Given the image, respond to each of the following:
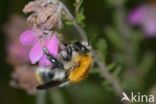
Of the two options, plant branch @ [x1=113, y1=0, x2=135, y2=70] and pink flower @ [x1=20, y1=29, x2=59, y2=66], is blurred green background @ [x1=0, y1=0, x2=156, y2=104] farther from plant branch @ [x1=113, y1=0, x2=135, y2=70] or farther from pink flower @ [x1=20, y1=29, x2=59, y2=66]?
pink flower @ [x1=20, y1=29, x2=59, y2=66]

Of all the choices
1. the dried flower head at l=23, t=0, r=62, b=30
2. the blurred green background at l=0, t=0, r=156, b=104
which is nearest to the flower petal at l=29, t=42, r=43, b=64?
the dried flower head at l=23, t=0, r=62, b=30

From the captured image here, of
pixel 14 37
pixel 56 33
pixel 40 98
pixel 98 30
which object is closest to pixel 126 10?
A: pixel 98 30

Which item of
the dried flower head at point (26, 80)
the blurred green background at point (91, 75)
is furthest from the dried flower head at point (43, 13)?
the blurred green background at point (91, 75)

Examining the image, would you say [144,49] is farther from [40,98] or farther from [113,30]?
[40,98]

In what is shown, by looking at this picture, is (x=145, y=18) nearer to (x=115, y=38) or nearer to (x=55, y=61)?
(x=115, y=38)

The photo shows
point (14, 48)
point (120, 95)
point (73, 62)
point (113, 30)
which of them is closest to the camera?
point (73, 62)

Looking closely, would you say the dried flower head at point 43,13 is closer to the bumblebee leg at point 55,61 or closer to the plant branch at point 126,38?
the bumblebee leg at point 55,61
